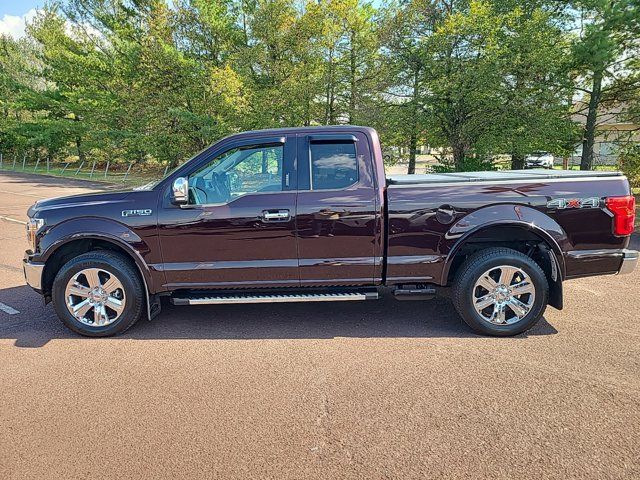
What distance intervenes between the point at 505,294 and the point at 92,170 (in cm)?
2835

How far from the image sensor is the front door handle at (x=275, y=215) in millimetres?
4145

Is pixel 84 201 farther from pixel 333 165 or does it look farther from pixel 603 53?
pixel 603 53

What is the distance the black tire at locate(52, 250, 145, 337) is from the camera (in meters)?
4.25

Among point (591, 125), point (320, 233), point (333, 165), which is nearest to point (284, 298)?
point (320, 233)

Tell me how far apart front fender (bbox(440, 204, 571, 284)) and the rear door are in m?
0.77

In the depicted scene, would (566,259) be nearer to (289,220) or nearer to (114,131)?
(289,220)

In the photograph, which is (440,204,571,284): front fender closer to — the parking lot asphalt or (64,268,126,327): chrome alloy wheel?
the parking lot asphalt

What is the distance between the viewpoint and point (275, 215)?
414 centimetres

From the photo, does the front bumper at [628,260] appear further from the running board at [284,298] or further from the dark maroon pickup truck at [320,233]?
the running board at [284,298]

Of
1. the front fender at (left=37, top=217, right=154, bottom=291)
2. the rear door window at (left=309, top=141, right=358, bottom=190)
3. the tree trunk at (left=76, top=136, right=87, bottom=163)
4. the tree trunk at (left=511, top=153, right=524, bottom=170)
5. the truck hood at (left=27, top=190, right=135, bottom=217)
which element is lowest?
the front fender at (left=37, top=217, right=154, bottom=291)

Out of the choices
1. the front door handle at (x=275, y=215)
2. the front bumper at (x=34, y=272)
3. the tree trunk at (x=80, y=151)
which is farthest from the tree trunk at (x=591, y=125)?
the tree trunk at (x=80, y=151)

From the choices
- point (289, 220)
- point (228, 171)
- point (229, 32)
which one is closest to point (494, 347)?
point (289, 220)

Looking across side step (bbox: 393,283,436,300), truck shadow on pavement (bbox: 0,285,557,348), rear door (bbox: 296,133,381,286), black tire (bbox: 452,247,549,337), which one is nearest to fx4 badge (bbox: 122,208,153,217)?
truck shadow on pavement (bbox: 0,285,557,348)

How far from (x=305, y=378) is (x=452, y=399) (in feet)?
3.57
